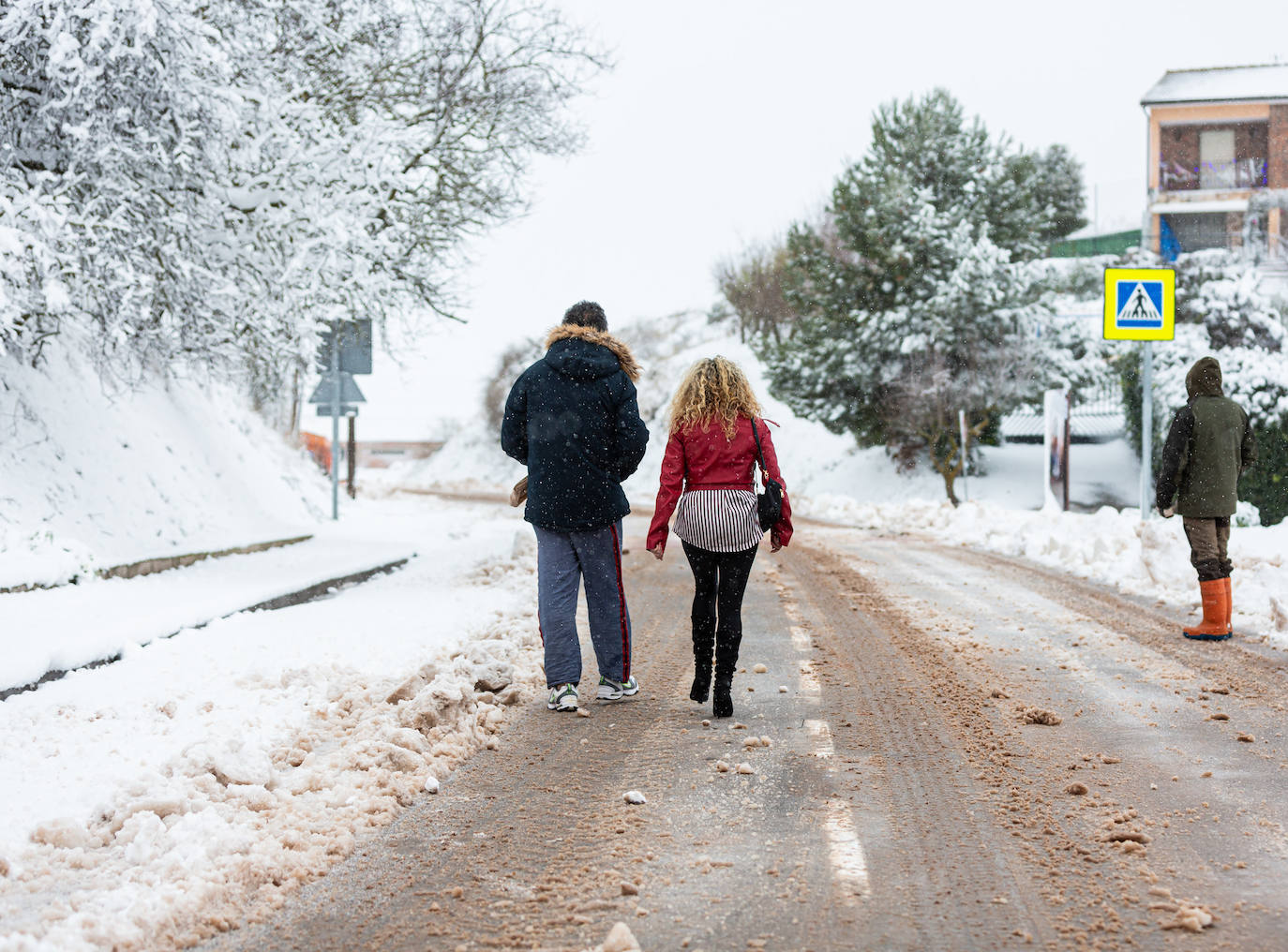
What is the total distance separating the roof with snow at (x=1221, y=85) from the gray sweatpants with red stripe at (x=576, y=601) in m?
40.5

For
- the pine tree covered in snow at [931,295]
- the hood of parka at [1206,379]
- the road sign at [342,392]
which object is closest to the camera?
the hood of parka at [1206,379]

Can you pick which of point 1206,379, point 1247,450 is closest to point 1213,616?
point 1247,450

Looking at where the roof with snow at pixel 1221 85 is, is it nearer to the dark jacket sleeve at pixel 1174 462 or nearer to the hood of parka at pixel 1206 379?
the hood of parka at pixel 1206 379

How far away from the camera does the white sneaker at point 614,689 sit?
611cm

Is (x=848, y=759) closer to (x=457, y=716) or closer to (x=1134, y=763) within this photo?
(x=1134, y=763)

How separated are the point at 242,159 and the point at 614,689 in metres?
7.25

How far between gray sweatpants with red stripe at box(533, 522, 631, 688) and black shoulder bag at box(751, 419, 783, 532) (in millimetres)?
871

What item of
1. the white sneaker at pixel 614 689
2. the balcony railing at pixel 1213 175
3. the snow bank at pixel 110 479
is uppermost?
the balcony railing at pixel 1213 175

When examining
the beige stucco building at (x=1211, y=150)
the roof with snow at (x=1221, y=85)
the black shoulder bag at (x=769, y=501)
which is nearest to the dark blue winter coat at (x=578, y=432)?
the black shoulder bag at (x=769, y=501)

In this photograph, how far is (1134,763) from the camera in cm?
474

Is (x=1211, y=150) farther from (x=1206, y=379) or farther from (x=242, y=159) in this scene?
(x=242, y=159)

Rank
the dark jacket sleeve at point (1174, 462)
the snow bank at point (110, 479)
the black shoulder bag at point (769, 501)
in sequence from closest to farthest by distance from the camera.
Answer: the black shoulder bag at point (769, 501), the dark jacket sleeve at point (1174, 462), the snow bank at point (110, 479)

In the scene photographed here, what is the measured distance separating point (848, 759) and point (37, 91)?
8.94 metres

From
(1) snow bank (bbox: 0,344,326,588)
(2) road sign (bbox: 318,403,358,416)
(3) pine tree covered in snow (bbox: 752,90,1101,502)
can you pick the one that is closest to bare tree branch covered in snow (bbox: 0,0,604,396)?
(1) snow bank (bbox: 0,344,326,588)
